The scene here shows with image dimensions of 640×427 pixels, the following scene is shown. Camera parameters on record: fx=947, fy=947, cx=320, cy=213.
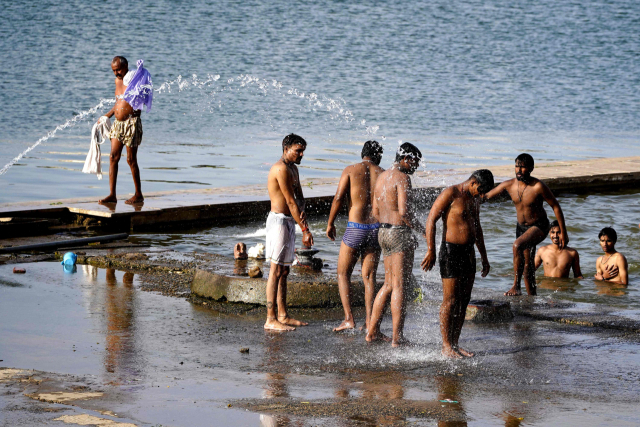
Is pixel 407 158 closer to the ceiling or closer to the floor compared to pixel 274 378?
closer to the ceiling

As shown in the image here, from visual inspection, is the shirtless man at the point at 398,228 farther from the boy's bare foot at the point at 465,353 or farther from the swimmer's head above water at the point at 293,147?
the swimmer's head above water at the point at 293,147

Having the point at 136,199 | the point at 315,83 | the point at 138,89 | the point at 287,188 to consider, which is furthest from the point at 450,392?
the point at 315,83

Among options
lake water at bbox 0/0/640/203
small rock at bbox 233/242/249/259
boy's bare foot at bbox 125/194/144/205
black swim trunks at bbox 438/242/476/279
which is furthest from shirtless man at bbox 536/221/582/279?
lake water at bbox 0/0/640/203

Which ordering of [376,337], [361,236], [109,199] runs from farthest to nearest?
[109,199] → [361,236] → [376,337]

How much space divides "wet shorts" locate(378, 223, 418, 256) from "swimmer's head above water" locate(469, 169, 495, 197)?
0.59 metres

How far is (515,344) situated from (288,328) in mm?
1710

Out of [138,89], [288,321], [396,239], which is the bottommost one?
[288,321]

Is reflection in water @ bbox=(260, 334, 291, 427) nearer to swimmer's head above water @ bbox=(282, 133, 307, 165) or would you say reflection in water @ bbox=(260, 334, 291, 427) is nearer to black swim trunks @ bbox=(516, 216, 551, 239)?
swimmer's head above water @ bbox=(282, 133, 307, 165)

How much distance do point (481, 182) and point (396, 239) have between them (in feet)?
2.58

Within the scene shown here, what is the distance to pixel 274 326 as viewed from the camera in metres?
7.30

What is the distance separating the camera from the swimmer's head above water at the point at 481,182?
21.0 feet

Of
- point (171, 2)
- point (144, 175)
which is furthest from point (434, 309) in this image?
point (171, 2)

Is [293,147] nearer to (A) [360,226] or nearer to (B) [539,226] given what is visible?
(A) [360,226]

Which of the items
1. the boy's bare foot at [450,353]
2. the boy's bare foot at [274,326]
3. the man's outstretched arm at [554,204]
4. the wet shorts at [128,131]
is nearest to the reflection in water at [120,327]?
the boy's bare foot at [274,326]
